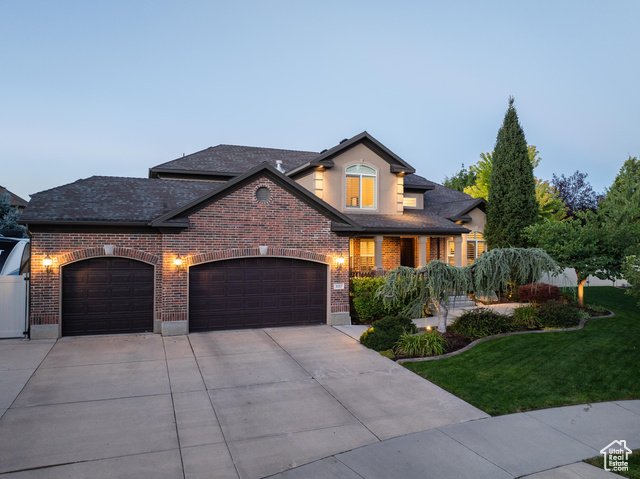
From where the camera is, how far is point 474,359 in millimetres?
10883

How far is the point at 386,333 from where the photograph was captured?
12.1 m

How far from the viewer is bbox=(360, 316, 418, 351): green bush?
11883 millimetres

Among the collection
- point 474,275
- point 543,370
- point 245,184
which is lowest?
point 543,370

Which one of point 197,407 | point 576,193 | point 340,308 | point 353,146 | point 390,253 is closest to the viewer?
point 197,407

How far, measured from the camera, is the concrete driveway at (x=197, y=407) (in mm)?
5980

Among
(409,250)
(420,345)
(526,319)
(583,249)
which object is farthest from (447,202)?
(420,345)

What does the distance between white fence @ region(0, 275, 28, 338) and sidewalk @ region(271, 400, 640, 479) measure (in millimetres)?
11150

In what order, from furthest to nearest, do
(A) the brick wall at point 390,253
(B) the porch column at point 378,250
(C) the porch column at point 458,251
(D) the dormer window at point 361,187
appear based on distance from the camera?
(A) the brick wall at point 390,253 < (C) the porch column at point 458,251 < (D) the dormer window at point 361,187 < (B) the porch column at point 378,250

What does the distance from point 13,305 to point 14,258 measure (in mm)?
2179

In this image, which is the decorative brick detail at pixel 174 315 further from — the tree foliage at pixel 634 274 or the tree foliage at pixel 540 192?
the tree foliage at pixel 540 192

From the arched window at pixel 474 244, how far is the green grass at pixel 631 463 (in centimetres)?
1661

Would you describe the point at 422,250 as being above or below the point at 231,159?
below

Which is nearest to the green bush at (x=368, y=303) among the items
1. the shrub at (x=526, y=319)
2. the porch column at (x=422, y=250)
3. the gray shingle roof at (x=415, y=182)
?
the shrub at (x=526, y=319)

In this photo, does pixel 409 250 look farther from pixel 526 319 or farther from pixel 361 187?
pixel 526 319
